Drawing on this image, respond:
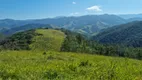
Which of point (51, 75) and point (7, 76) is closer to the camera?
point (7, 76)

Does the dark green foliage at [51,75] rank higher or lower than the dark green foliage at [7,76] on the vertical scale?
lower

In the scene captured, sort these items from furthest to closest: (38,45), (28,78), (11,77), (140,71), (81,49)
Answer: (38,45), (81,49), (140,71), (11,77), (28,78)

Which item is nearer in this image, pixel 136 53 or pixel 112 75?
pixel 112 75

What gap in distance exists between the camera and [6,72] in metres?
15.5

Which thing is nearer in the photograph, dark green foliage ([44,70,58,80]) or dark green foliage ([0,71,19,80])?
dark green foliage ([0,71,19,80])

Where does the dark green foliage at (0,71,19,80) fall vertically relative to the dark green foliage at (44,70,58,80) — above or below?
above

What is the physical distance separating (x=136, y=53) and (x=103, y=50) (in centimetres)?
2046

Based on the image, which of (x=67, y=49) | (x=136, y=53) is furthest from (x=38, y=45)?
(x=136, y=53)

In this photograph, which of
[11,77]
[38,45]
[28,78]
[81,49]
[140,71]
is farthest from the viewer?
[38,45]

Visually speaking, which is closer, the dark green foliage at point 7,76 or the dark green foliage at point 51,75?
the dark green foliage at point 7,76

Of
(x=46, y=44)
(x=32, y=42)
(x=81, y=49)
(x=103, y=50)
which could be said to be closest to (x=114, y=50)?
(x=103, y=50)

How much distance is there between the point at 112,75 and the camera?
14.9 metres

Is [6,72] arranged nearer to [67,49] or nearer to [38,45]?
[67,49]

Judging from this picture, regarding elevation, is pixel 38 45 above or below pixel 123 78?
below
